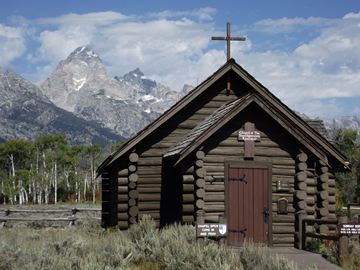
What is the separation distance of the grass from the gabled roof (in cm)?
358

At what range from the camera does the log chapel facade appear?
16.6m

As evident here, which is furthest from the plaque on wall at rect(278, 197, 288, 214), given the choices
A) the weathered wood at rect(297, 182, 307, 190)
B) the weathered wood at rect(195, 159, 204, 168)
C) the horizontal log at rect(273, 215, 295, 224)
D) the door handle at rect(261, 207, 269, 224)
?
the weathered wood at rect(195, 159, 204, 168)

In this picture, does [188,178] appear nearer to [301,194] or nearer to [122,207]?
[122,207]

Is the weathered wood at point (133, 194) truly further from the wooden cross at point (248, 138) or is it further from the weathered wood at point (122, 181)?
the wooden cross at point (248, 138)

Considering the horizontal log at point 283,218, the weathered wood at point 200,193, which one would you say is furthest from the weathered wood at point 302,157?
the weathered wood at point 200,193

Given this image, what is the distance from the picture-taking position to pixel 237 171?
55.4 feet

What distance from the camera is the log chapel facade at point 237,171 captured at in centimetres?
1664

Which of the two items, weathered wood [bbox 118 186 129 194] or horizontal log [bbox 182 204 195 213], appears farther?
weathered wood [bbox 118 186 129 194]

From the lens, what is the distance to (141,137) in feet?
59.4

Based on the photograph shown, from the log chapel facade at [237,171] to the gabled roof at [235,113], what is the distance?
0.10 feet

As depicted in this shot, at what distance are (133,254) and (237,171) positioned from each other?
17.4ft

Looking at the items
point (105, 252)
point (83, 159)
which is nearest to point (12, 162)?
point (83, 159)

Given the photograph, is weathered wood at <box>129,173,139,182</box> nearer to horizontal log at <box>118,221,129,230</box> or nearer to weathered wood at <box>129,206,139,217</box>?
weathered wood at <box>129,206,139,217</box>

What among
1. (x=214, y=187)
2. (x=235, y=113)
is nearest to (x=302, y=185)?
(x=214, y=187)
